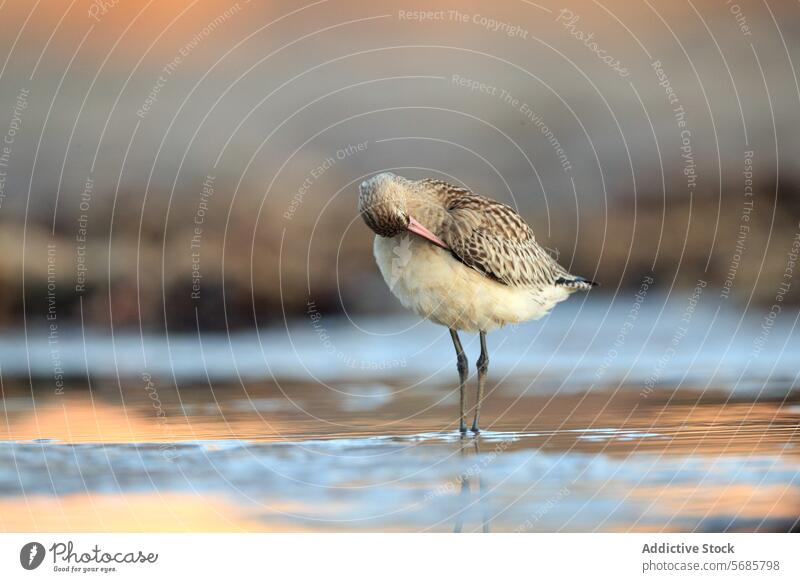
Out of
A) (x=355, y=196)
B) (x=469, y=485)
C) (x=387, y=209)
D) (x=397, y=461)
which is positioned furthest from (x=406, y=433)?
(x=355, y=196)

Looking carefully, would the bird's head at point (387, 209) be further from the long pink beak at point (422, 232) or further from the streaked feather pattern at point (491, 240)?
the streaked feather pattern at point (491, 240)

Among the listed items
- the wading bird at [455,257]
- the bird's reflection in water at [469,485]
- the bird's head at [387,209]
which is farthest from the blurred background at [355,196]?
the bird's head at [387,209]

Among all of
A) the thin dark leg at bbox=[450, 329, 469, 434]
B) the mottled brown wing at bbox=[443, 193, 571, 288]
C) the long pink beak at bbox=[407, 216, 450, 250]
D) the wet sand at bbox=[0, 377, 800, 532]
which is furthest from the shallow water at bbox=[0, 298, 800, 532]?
the long pink beak at bbox=[407, 216, 450, 250]

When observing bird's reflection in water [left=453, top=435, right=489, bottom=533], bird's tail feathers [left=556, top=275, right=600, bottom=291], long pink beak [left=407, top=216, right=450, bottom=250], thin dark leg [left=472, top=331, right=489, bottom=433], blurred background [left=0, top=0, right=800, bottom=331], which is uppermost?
blurred background [left=0, top=0, right=800, bottom=331]

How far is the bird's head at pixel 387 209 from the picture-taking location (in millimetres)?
9562

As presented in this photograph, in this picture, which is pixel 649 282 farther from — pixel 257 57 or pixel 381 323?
pixel 257 57

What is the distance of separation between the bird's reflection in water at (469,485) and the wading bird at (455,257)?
2.16 ft

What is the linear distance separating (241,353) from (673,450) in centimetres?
579

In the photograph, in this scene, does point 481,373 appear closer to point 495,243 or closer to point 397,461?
point 495,243

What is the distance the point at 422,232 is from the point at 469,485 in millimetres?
2465

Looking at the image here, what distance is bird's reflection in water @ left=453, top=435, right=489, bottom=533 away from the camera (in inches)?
286

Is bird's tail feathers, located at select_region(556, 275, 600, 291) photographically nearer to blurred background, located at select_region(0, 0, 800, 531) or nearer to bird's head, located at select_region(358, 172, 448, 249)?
blurred background, located at select_region(0, 0, 800, 531)

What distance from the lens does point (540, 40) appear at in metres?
16.2
